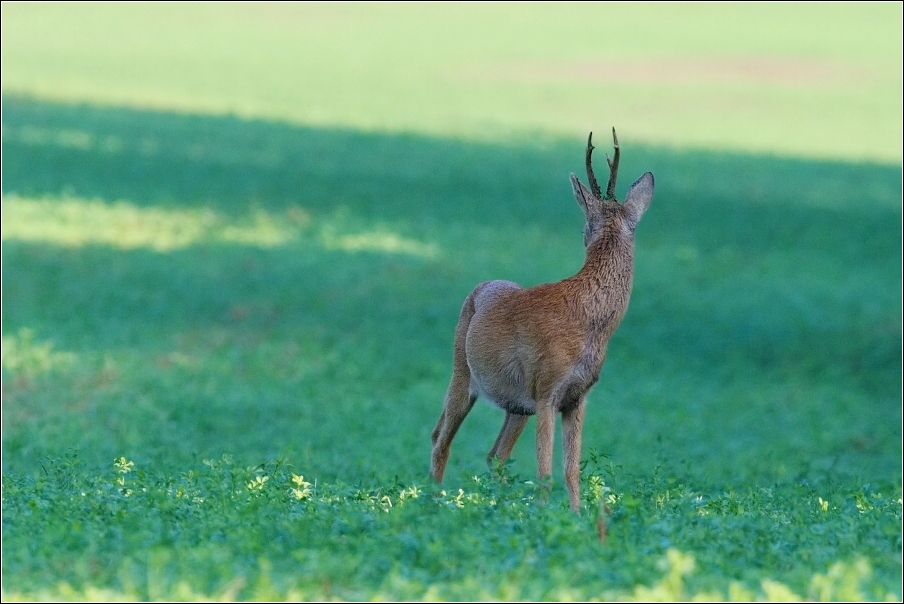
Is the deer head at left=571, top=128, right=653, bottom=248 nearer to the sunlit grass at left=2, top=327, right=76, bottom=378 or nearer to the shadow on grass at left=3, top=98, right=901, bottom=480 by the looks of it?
the shadow on grass at left=3, top=98, right=901, bottom=480

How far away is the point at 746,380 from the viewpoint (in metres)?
17.8

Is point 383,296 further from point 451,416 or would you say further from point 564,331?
point 564,331

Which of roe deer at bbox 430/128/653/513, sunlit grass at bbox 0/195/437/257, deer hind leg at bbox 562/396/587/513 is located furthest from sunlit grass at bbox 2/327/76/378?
deer hind leg at bbox 562/396/587/513

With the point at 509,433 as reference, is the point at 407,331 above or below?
below

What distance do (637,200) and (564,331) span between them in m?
0.95

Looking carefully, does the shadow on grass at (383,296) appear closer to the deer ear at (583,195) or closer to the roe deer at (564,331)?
the roe deer at (564,331)

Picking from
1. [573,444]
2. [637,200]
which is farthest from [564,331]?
[637,200]

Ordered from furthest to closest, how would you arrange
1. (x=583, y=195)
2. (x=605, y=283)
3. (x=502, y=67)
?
1. (x=502, y=67)
2. (x=583, y=195)
3. (x=605, y=283)

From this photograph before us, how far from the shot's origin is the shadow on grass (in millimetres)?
14688

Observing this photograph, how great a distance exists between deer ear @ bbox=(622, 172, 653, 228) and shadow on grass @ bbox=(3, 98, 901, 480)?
125 inches

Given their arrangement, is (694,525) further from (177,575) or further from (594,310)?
(177,575)

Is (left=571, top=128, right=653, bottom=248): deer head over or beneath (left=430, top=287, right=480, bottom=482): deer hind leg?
over

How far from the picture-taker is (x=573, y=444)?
874cm

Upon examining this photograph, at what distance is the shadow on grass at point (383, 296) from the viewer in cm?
1469
